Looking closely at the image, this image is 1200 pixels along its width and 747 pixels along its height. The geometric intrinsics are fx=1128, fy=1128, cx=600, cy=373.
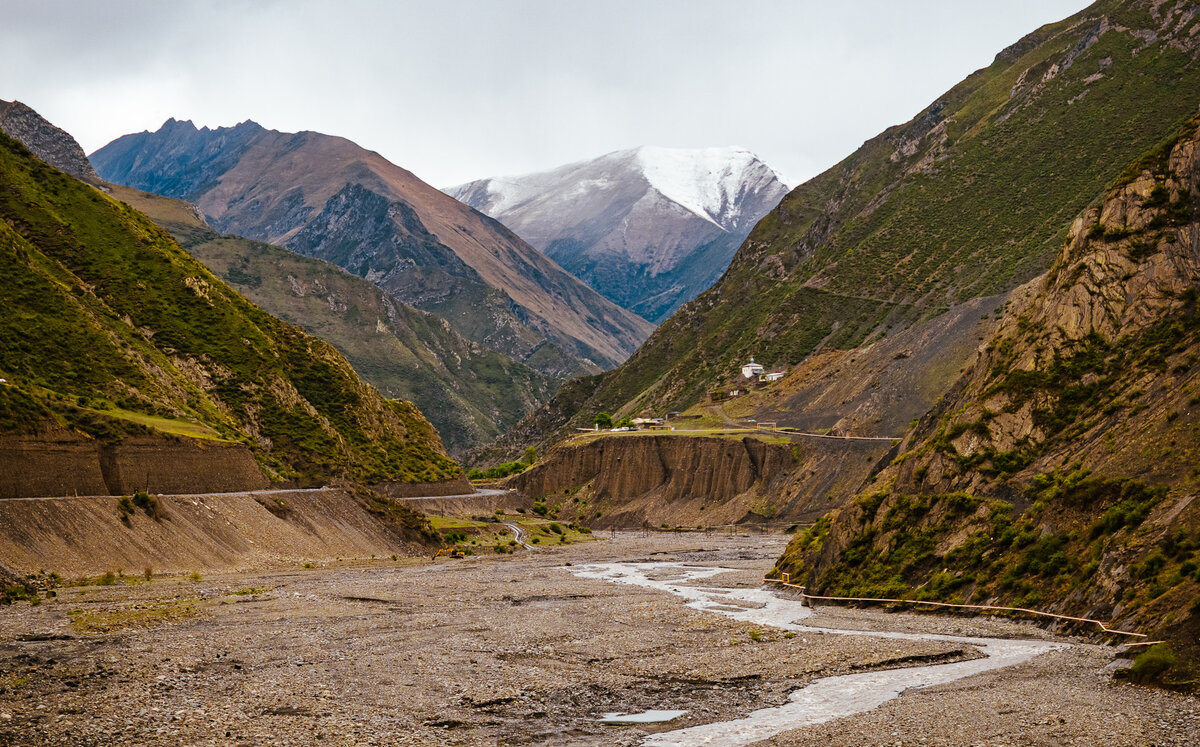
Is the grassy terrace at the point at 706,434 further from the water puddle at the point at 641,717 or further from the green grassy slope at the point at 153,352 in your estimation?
the water puddle at the point at 641,717

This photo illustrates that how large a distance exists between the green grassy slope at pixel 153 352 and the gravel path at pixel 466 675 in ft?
98.5

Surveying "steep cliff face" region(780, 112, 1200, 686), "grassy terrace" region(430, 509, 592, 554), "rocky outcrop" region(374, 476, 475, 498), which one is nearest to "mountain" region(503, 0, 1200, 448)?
"grassy terrace" region(430, 509, 592, 554)

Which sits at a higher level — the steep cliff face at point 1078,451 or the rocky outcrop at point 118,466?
the rocky outcrop at point 118,466

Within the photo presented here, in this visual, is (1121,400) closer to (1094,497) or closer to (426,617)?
(1094,497)

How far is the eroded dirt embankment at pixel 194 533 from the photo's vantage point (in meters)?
64.9

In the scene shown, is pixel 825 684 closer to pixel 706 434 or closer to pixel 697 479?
pixel 697 479

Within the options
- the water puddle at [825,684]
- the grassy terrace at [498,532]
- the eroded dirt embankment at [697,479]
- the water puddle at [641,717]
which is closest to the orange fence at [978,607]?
the water puddle at [825,684]

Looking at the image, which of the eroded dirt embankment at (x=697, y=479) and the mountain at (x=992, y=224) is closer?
the eroded dirt embankment at (x=697, y=479)

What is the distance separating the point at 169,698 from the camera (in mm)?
33031

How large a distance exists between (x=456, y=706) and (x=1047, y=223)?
150682mm

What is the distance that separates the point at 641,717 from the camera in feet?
110

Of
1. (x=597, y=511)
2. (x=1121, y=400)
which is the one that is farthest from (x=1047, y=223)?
(x=1121, y=400)

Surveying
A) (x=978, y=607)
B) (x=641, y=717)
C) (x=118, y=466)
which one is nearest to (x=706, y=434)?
(x=118, y=466)

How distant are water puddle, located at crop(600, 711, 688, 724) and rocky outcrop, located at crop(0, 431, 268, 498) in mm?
49968
